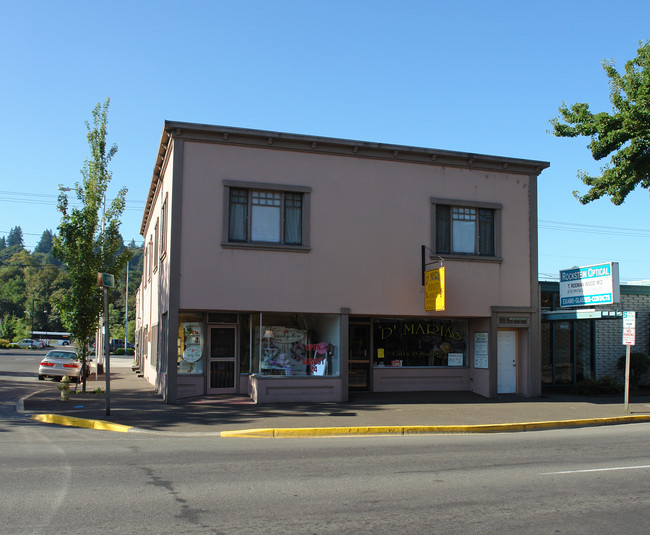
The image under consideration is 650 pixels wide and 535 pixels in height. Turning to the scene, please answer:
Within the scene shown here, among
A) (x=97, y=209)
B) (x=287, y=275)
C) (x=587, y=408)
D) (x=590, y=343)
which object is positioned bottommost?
(x=587, y=408)

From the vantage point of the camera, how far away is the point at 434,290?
17484 millimetres

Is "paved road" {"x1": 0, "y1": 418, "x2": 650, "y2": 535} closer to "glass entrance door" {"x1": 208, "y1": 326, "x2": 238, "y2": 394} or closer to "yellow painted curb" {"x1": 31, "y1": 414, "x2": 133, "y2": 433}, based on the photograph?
"yellow painted curb" {"x1": 31, "y1": 414, "x2": 133, "y2": 433}

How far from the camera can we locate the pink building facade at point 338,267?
16.9m

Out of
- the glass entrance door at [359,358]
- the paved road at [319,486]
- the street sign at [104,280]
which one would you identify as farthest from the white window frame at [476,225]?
the street sign at [104,280]

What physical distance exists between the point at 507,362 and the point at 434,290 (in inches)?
164

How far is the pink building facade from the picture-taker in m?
16.9

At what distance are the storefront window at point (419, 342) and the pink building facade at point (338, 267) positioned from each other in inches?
1.5

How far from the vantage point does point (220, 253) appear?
1684 cm

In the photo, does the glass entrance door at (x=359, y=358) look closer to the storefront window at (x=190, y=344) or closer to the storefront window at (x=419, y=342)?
the storefront window at (x=419, y=342)

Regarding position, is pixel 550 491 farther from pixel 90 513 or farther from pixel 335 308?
pixel 335 308

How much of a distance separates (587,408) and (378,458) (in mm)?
9577

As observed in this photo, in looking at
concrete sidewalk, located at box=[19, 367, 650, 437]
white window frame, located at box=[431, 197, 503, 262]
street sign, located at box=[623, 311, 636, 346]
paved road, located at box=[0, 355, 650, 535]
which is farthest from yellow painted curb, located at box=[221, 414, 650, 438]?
A: white window frame, located at box=[431, 197, 503, 262]

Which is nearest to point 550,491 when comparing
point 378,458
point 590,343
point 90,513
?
A: point 378,458

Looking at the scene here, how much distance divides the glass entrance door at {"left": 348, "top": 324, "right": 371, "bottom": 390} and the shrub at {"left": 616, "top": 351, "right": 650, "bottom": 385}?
9.11 meters
